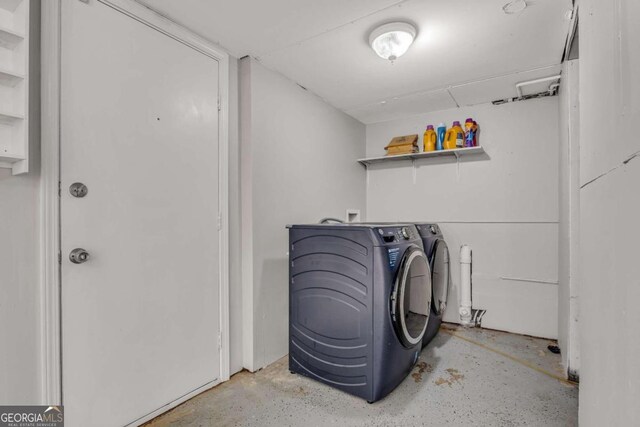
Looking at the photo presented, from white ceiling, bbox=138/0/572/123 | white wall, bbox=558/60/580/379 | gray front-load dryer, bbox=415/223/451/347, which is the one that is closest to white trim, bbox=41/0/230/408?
white ceiling, bbox=138/0/572/123

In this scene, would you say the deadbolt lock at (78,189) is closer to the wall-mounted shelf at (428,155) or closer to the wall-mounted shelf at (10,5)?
the wall-mounted shelf at (10,5)

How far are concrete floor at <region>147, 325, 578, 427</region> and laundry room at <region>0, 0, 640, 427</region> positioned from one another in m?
0.02

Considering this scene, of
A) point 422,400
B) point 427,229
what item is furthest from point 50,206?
point 427,229

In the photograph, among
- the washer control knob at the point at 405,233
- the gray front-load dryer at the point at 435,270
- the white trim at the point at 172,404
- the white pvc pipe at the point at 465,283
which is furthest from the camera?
→ the white pvc pipe at the point at 465,283

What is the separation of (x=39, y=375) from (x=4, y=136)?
3.30 feet

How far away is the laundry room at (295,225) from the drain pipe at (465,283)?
0.02m


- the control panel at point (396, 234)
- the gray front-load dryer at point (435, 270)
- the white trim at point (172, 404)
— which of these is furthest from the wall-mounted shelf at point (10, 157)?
the gray front-load dryer at point (435, 270)

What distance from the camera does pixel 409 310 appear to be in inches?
76.5

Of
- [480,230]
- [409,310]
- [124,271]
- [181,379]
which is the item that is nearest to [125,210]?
[124,271]

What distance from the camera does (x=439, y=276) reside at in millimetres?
2631

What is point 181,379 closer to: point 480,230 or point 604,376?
point 604,376

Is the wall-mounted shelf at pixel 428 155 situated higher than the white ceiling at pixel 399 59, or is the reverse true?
the white ceiling at pixel 399 59

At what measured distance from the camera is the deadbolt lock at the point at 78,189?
135cm

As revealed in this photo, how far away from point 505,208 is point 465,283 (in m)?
0.84
